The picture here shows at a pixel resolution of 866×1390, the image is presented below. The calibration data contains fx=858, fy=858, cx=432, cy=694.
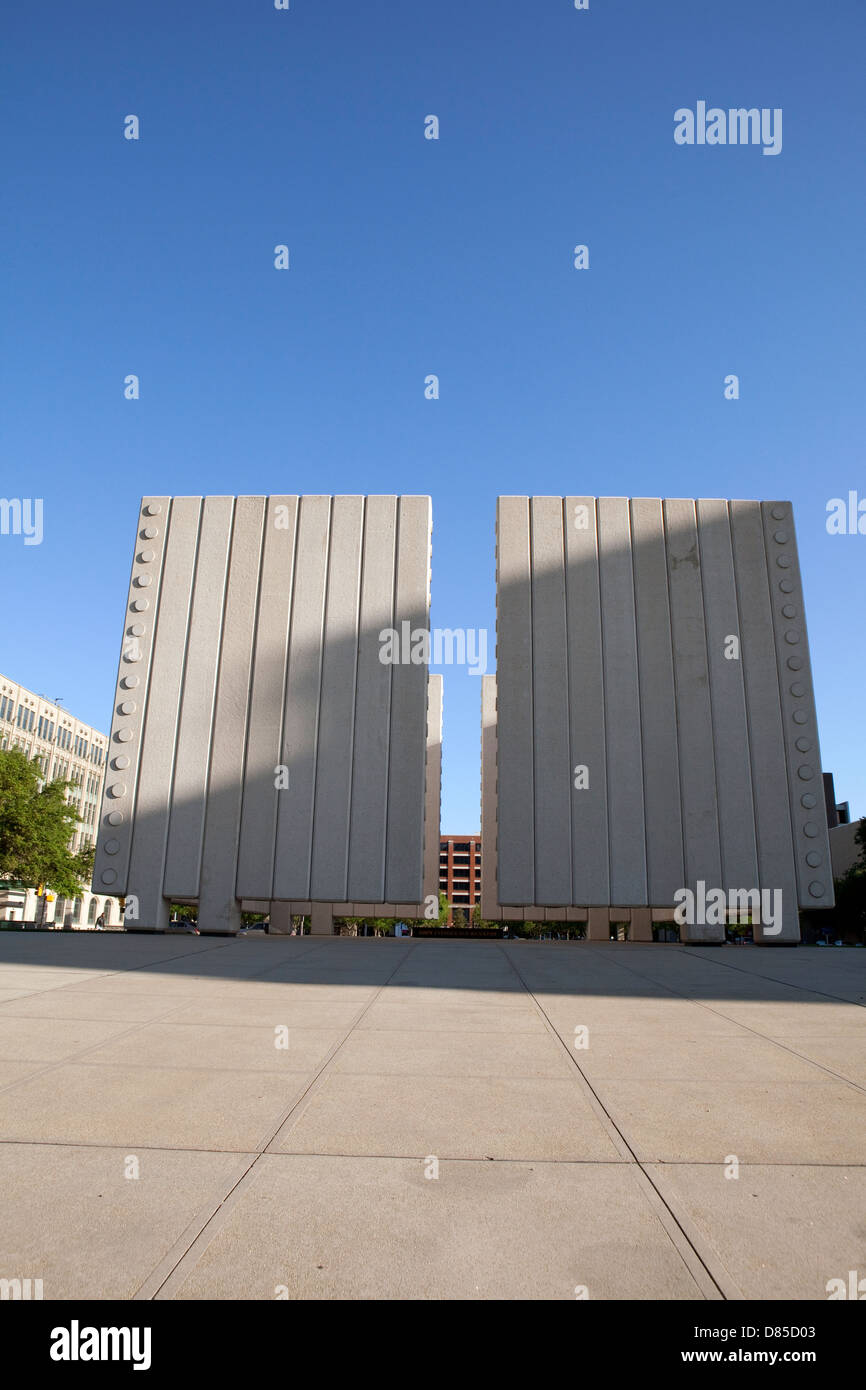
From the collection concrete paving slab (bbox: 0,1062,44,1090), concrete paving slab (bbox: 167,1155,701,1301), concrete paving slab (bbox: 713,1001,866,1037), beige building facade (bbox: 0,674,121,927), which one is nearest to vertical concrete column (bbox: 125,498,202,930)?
concrete paving slab (bbox: 713,1001,866,1037)

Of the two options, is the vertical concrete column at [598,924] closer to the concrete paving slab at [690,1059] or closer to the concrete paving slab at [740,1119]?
the concrete paving slab at [690,1059]

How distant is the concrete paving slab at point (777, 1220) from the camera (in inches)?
139

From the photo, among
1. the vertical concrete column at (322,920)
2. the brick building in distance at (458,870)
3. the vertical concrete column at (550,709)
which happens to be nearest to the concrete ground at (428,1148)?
the vertical concrete column at (550,709)

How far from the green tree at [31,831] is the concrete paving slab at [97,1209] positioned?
162ft

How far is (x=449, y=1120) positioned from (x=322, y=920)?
31.0 m

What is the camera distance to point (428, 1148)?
507cm

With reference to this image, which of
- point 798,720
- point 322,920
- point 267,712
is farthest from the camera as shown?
point 322,920

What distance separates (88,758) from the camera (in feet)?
317

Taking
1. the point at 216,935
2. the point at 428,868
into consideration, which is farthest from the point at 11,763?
the point at 216,935

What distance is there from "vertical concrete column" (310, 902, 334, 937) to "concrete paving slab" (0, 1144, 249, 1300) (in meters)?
28.2

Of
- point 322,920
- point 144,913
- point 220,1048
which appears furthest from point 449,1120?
point 322,920

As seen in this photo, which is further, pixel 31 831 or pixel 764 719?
pixel 31 831

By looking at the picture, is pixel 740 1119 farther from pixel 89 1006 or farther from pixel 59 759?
pixel 59 759
